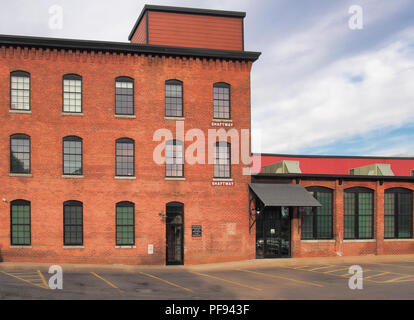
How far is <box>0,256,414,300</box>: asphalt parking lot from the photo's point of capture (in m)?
17.8

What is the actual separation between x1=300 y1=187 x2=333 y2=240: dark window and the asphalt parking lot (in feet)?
7.79

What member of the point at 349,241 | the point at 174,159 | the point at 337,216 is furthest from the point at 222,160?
the point at 349,241

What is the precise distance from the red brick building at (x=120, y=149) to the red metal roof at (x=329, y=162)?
807cm

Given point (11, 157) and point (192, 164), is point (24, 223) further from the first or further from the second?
point (192, 164)

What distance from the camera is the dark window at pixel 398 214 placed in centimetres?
3228

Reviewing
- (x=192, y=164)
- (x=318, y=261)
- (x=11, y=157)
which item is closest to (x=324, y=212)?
(x=318, y=261)

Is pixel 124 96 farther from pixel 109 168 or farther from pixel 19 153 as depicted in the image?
pixel 19 153

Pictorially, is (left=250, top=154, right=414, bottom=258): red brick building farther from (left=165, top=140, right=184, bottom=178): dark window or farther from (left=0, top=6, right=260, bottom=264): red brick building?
(left=165, top=140, right=184, bottom=178): dark window

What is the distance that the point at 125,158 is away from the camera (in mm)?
27875

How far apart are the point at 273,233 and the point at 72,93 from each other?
1591cm

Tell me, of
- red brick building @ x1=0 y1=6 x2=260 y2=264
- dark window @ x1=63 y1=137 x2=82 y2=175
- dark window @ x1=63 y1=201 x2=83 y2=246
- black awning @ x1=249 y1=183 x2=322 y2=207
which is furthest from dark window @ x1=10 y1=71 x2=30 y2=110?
black awning @ x1=249 y1=183 x2=322 y2=207

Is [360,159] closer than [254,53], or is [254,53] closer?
[254,53]

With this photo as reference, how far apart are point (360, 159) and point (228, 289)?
24263 mm

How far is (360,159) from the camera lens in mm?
39281
